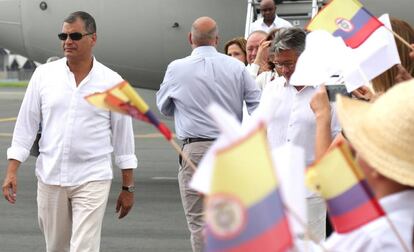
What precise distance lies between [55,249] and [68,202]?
0.28m

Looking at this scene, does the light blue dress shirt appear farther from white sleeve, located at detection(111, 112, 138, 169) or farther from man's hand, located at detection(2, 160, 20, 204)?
man's hand, located at detection(2, 160, 20, 204)

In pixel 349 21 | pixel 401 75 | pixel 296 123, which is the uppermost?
pixel 349 21

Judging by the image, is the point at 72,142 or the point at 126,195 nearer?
the point at 72,142

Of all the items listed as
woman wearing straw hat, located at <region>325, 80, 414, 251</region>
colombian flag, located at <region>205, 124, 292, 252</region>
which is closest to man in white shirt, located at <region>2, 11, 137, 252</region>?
woman wearing straw hat, located at <region>325, 80, 414, 251</region>

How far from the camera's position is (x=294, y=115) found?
248 inches

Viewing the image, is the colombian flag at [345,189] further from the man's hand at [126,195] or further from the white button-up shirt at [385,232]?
the man's hand at [126,195]

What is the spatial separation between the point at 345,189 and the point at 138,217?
8.19 m

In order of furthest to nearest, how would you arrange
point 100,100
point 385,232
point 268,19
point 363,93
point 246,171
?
1. point 268,19
2. point 363,93
3. point 100,100
4. point 385,232
5. point 246,171

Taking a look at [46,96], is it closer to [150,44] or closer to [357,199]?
[357,199]

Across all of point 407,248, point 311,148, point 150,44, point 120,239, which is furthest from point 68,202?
point 150,44

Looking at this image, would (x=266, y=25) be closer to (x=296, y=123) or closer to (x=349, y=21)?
(x=296, y=123)

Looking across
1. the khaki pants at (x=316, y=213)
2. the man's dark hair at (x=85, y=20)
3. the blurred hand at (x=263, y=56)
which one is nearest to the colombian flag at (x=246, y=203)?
the khaki pants at (x=316, y=213)

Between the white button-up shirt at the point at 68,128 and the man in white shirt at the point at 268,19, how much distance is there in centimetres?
526

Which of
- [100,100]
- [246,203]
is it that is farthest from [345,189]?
[100,100]
